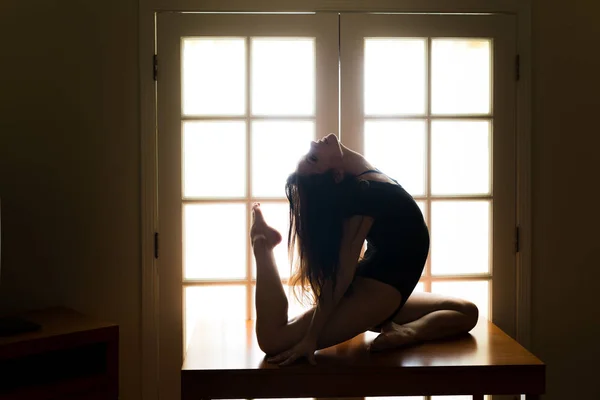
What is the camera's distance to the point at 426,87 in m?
2.66

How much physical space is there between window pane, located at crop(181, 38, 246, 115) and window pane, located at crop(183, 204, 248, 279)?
0.42 m

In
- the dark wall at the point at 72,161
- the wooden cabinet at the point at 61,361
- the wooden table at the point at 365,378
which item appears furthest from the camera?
the dark wall at the point at 72,161

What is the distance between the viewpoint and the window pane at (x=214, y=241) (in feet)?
8.76

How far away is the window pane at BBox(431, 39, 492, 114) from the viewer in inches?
105

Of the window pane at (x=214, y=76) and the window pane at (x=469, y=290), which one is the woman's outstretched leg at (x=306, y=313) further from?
the window pane at (x=214, y=76)

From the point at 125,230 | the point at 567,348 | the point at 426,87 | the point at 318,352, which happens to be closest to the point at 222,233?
the point at 125,230

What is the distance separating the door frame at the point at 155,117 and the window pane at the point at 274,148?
43 centimetres

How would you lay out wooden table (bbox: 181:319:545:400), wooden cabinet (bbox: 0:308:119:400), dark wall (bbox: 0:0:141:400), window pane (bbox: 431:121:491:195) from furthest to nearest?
window pane (bbox: 431:121:491:195), dark wall (bbox: 0:0:141:400), wooden cabinet (bbox: 0:308:119:400), wooden table (bbox: 181:319:545:400)

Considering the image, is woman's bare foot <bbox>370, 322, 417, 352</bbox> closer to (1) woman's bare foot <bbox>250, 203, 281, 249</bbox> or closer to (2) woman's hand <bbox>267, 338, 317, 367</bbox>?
(2) woman's hand <bbox>267, 338, 317, 367</bbox>

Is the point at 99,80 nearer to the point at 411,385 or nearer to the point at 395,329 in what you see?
the point at 395,329

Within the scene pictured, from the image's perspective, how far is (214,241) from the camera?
2.68 m

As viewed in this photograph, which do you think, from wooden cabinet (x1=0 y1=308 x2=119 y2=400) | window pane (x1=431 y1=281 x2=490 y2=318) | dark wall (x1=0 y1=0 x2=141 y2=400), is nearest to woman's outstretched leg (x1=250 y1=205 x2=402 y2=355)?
wooden cabinet (x1=0 y1=308 x2=119 y2=400)

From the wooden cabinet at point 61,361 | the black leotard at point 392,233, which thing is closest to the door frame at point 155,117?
the wooden cabinet at point 61,361

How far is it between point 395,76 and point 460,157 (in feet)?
1.47
